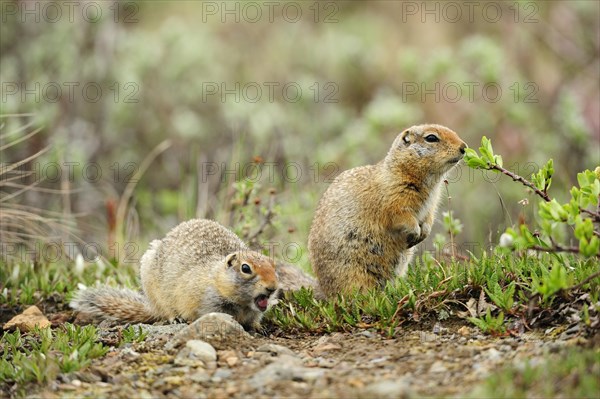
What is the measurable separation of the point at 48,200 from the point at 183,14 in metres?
9.03

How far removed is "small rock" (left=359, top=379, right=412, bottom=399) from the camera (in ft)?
13.3

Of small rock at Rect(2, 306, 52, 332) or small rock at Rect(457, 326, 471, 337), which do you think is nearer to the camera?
small rock at Rect(457, 326, 471, 337)

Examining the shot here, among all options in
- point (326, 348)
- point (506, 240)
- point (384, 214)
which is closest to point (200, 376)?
point (326, 348)

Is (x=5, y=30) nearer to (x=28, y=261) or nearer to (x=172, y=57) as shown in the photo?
(x=172, y=57)

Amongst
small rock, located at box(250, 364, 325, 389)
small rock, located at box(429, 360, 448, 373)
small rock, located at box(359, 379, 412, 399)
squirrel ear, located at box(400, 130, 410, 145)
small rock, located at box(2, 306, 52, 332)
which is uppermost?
squirrel ear, located at box(400, 130, 410, 145)

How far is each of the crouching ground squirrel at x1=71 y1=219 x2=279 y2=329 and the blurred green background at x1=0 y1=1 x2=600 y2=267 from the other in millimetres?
1617

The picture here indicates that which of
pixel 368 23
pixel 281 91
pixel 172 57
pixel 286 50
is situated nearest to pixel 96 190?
pixel 172 57

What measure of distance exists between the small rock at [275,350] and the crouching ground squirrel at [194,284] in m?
0.69

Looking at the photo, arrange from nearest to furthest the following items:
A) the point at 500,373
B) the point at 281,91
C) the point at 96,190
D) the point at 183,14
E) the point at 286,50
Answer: the point at 500,373, the point at 96,190, the point at 281,91, the point at 286,50, the point at 183,14

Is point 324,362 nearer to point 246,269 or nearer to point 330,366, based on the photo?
point 330,366

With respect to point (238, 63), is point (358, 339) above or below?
below

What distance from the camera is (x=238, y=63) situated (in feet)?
54.7
